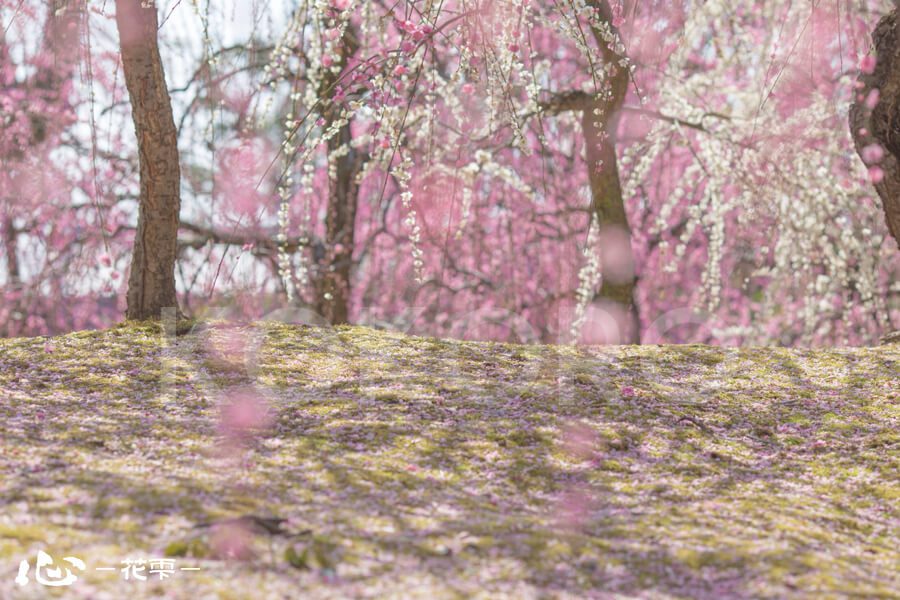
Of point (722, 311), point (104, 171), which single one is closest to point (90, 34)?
point (104, 171)

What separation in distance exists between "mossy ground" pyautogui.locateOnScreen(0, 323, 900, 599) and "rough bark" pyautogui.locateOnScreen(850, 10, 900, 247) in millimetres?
1108

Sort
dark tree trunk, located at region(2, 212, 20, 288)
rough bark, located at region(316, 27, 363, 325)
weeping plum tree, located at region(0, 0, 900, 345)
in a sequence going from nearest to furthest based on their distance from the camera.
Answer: weeping plum tree, located at region(0, 0, 900, 345), rough bark, located at region(316, 27, 363, 325), dark tree trunk, located at region(2, 212, 20, 288)

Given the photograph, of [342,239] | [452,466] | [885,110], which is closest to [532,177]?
[342,239]

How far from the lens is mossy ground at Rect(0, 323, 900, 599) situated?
2525 mm

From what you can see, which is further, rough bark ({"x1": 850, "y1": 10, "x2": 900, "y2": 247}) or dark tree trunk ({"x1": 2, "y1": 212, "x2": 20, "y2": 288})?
dark tree trunk ({"x1": 2, "y1": 212, "x2": 20, "y2": 288})

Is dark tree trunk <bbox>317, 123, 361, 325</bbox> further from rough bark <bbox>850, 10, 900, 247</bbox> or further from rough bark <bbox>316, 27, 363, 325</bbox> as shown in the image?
rough bark <bbox>850, 10, 900, 247</bbox>

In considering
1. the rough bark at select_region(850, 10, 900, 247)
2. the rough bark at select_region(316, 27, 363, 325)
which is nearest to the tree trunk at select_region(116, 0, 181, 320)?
the rough bark at select_region(316, 27, 363, 325)

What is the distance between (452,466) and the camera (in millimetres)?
3496

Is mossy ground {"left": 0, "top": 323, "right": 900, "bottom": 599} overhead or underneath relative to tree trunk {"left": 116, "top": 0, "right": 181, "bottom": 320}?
underneath

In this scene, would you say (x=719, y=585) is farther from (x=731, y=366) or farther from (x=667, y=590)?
(x=731, y=366)

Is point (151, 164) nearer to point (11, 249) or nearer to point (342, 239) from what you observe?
point (342, 239)

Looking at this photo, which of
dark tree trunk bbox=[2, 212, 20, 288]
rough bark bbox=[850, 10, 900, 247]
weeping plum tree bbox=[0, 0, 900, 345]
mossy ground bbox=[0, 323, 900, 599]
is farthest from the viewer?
dark tree trunk bbox=[2, 212, 20, 288]

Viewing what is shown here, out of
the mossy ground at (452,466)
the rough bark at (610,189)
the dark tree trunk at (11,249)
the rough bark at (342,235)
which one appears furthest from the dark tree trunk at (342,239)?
the dark tree trunk at (11,249)

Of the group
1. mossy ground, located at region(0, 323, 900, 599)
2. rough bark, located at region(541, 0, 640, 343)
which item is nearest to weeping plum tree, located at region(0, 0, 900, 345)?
rough bark, located at region(541, 0, 640, 343)
